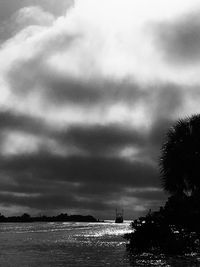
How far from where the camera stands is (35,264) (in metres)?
34.9

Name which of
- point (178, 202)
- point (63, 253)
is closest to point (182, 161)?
point (178, 202)

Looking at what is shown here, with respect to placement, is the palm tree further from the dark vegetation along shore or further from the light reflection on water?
the light reflection on water

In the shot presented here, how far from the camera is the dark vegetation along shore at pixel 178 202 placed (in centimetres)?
3294

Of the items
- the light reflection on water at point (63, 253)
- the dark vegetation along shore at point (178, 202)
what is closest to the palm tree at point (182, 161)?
the dark vegetation along shore at point (178, 202)

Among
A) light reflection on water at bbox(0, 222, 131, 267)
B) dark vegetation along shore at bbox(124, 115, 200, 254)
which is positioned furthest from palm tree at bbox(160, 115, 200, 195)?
light reflection on water at bbox(0, 222, 131, 267)

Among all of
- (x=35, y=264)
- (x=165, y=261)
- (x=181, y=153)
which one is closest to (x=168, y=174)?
(x=181, y=153)

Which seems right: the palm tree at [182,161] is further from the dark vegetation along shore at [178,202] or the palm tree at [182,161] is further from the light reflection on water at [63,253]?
the light reflection on water at [63,253]

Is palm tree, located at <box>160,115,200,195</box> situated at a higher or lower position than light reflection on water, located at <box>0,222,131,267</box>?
higher

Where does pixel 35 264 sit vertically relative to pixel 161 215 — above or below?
below

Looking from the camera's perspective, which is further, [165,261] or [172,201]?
[172,201]

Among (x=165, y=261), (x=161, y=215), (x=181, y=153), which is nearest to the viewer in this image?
(x=165, y=261)

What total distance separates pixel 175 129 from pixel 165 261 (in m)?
9.81

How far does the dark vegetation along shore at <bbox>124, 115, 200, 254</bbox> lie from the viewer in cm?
3294

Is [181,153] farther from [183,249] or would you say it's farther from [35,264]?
[35,264]
